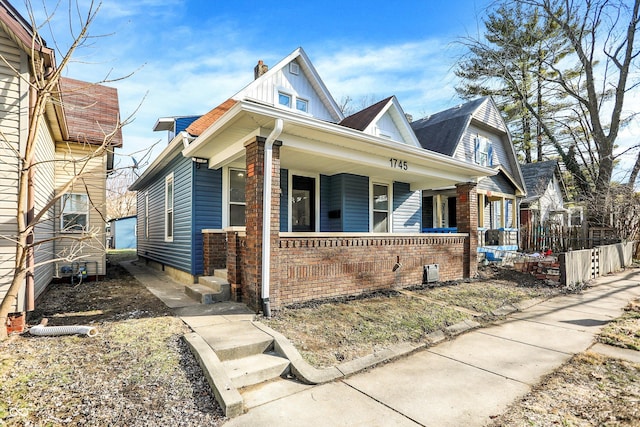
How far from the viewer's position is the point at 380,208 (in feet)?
32.3

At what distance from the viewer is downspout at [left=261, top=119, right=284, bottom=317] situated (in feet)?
16.2

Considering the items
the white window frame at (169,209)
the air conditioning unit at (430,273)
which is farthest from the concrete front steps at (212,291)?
the air conditioning unit at (430,273)

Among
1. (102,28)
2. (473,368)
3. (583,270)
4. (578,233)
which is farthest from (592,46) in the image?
(102,28)

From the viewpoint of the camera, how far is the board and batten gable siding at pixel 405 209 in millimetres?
10148

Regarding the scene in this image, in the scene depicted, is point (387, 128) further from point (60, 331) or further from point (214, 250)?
point (60, 331)

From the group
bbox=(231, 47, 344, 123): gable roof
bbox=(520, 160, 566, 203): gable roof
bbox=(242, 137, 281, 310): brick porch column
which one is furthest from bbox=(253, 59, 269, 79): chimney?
bbox=(520, 160, 566, 203): gable roof

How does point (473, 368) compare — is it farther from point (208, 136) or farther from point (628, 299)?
point (628, 299)

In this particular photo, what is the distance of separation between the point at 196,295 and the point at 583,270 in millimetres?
9858

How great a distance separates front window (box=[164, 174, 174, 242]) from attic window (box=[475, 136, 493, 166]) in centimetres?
1262

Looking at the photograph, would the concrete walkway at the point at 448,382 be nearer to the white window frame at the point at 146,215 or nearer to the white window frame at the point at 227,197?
the white window frame at the point at 227,197

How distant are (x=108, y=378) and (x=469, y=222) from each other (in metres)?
8.42

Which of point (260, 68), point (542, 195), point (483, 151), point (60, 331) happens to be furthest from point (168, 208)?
point (542, 195)

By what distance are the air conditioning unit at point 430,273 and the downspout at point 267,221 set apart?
13.9 ft

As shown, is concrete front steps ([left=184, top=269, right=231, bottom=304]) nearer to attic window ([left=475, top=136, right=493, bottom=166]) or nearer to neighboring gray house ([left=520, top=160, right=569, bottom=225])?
attic window ([left=475, top=136, right=493, bottom=166])
